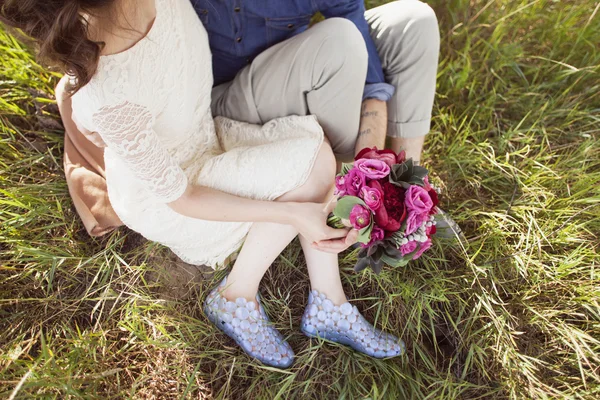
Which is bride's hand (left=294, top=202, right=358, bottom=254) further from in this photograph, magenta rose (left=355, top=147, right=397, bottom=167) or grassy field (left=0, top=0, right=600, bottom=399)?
grassy field (left=0, top=0, right=600, bottom=399)

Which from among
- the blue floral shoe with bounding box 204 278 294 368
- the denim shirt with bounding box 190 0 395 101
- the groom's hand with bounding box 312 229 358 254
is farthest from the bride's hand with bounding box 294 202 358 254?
the denim shirt with bounding box 190 0 395 101

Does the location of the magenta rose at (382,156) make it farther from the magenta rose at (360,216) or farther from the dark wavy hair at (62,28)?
the dark wavy hair at (62,28)

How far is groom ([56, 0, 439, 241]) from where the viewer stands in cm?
124

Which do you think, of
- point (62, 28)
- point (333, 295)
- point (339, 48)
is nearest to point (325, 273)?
point (333, 295)

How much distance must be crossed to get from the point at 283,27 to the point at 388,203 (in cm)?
75

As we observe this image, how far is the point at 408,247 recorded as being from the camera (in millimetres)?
986

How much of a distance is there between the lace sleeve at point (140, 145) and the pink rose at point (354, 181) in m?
0.42

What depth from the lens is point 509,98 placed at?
183 centimetres

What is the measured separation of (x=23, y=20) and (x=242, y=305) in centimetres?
95

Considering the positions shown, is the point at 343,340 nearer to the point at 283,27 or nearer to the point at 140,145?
the point at 140,145

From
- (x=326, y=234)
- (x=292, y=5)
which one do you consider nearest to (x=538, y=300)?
(x=326, y=234)

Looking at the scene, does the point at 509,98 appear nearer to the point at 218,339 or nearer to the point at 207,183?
the point at 207,183

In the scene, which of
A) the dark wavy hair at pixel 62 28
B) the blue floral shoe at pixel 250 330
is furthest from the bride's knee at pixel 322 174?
the dark wavy hair at pixel 62 28

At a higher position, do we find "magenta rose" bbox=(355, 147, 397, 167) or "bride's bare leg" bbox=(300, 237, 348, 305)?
"magenta rose" bbox=(355, 147, 397, 167)
